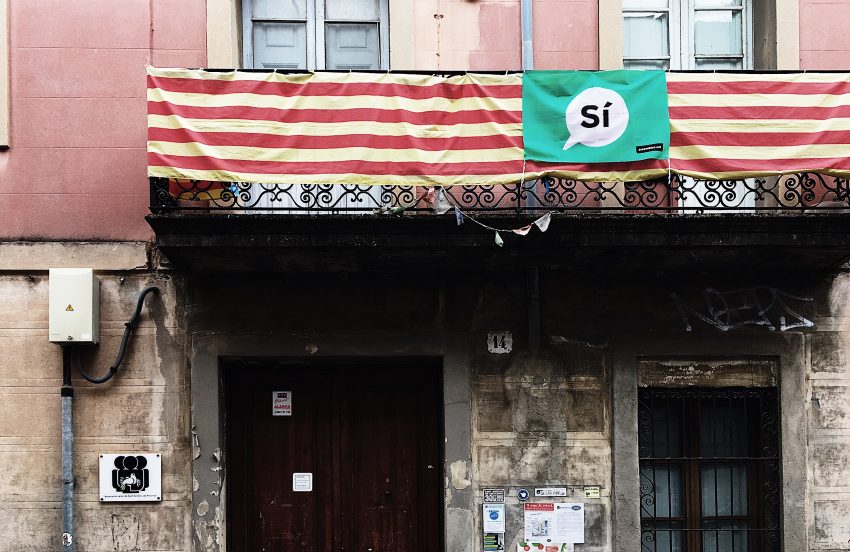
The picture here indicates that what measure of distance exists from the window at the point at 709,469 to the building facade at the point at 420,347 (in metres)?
0.02

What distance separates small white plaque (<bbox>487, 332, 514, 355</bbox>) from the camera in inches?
278

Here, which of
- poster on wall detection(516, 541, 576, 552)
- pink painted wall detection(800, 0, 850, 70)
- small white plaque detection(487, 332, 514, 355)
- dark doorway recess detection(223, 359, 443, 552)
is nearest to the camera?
poster on wall detection(516, 541, 576, 552)

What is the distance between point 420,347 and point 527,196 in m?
1.67

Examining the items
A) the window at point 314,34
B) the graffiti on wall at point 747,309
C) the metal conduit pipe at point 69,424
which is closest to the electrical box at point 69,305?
the metal conduit pipe at point 69,424

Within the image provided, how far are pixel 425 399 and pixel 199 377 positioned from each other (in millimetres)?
2119

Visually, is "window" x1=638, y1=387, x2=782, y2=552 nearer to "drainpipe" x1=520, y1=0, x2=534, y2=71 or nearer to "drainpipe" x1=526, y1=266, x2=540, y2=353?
"drainpipe" x1=526, y1=266, x2=540, y2=353

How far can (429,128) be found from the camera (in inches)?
248

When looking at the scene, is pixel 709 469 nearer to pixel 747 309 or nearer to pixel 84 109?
pixel 747 309

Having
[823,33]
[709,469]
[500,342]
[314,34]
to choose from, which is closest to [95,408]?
[500,342]

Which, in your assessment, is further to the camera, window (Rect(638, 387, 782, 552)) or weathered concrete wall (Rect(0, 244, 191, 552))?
window (Rect(638, 387, 782, 552))

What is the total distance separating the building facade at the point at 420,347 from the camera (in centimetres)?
689

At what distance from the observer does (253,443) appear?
736cm

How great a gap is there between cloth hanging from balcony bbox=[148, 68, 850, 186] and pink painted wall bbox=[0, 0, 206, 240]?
105 centimetres

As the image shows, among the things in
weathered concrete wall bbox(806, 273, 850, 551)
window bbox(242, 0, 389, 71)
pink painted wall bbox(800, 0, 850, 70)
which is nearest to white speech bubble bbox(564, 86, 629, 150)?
window bbox(242, 0, 389, 71)
